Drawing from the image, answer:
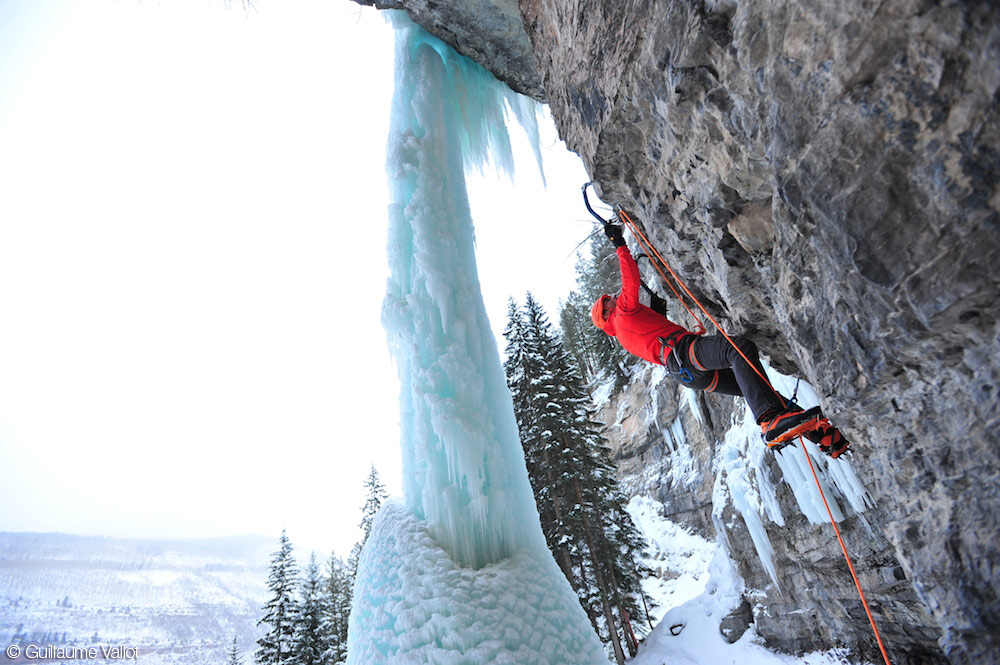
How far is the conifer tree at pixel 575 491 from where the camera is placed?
10.6 metres

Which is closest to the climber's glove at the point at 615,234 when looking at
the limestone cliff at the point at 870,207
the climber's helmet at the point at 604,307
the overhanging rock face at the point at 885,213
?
the climber's helmet at the point at 604,307

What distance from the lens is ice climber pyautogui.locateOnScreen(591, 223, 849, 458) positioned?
2.71m

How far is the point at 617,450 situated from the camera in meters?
21.1

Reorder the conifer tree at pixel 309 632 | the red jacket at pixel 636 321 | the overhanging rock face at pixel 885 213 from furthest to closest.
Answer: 1. the conifer tree at pixel 309 632
2. the red jacket at pixel 636 321
3. the overhanging rock face at pixel 885 213

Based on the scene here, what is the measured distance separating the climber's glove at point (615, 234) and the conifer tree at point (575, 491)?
8316 millimetres

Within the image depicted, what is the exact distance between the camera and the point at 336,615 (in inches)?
649

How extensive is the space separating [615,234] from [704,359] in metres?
1.29

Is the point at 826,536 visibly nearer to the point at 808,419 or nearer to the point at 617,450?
the point at 808,419

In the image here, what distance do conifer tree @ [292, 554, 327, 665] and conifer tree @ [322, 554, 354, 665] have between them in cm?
29

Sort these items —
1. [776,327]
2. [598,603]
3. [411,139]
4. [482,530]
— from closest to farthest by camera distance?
[776,327]
[482,530]
[411,139]
[598,603]

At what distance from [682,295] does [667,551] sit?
51.5 ft

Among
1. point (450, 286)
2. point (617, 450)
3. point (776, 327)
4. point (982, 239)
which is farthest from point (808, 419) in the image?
point (617, 450)

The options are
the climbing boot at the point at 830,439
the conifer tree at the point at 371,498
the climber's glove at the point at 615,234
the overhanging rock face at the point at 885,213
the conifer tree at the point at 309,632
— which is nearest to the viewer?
the overhanging rock face at the point at 885,213

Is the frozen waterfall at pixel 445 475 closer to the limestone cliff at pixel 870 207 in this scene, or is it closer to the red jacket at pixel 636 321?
the red jacket at pixel 636 321
